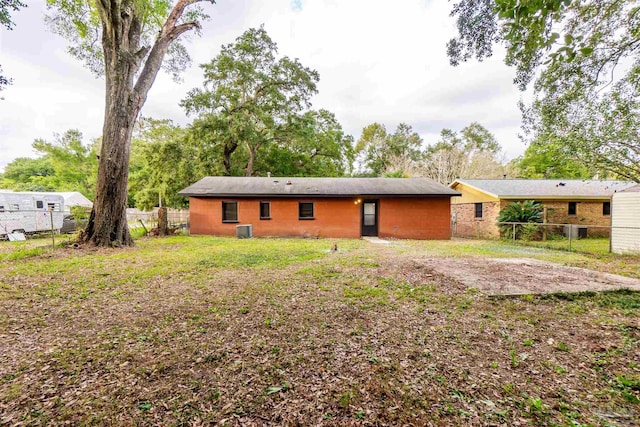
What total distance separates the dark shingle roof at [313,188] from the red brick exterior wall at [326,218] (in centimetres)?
47

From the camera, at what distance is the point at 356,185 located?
1436 cm

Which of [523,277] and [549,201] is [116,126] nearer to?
[523,277]

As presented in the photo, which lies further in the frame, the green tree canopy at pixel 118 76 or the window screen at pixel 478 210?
the window screen at pixel 478 210

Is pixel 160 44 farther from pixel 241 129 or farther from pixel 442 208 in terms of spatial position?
pixel 442 208

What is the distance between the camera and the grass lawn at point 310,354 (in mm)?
1828

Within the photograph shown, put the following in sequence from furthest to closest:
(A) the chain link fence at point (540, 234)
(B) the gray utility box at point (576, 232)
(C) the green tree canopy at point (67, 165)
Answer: (C) the green tree canopy at point (67, 165) → (B) the gray utility box at point (576, 232) → (A) the chain link fence at point (540, 234)

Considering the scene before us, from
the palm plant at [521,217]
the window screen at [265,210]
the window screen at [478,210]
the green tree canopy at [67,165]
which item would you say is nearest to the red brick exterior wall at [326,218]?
the window screen at [265,210]

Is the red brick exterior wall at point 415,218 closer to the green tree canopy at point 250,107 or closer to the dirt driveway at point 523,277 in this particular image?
the dirt driveway at point 523,277

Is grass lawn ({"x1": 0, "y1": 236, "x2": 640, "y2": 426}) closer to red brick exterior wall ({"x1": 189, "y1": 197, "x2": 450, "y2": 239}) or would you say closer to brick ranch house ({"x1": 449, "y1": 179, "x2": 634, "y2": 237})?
red brick exterior wall ({"x1": 189, "y1": 197, "x2": 450, "y2": 239})

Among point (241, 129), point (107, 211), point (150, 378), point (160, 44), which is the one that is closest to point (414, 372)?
point (150, 378)

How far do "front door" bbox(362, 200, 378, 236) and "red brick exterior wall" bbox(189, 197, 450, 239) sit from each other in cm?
49

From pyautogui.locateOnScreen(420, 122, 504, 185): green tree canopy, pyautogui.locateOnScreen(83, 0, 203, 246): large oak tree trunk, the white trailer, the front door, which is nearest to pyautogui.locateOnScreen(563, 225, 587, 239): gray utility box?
the front door

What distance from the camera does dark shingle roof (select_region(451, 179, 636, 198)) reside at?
13.6 m

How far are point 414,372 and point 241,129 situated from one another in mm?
18356
